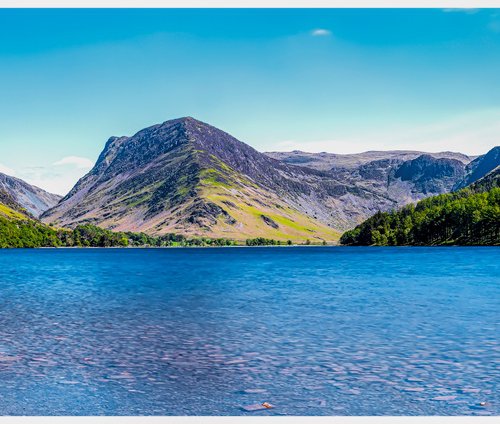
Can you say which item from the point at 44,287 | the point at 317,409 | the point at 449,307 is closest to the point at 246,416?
the point at 317,409

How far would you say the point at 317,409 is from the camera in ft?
75.4

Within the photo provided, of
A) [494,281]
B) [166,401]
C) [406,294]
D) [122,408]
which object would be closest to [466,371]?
[166,401]

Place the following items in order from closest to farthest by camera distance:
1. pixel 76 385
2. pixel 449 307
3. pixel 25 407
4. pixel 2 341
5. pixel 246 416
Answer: pixel 246 416
pixel 25 407
pixel 76 385
pixel 2 341
pixel 449 307

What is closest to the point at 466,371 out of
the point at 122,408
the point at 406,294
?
the point at 122,408

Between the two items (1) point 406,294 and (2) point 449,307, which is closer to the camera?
(2) point 449,307

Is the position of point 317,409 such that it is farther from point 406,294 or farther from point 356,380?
point 406,294

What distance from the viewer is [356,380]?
91.2ft

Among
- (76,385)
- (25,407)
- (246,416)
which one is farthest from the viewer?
(76,385)

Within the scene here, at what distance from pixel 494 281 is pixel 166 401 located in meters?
83.0

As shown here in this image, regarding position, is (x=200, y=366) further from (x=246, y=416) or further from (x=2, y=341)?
(x=2, y=341)

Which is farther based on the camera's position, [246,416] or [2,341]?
[2,341]

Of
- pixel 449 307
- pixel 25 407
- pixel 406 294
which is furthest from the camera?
pixel 406 294

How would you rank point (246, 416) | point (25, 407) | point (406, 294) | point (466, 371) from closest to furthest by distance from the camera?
point (246, 416) → point (25, 407) → point (466, 371) → point (406, 294)

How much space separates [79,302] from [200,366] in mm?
39689
